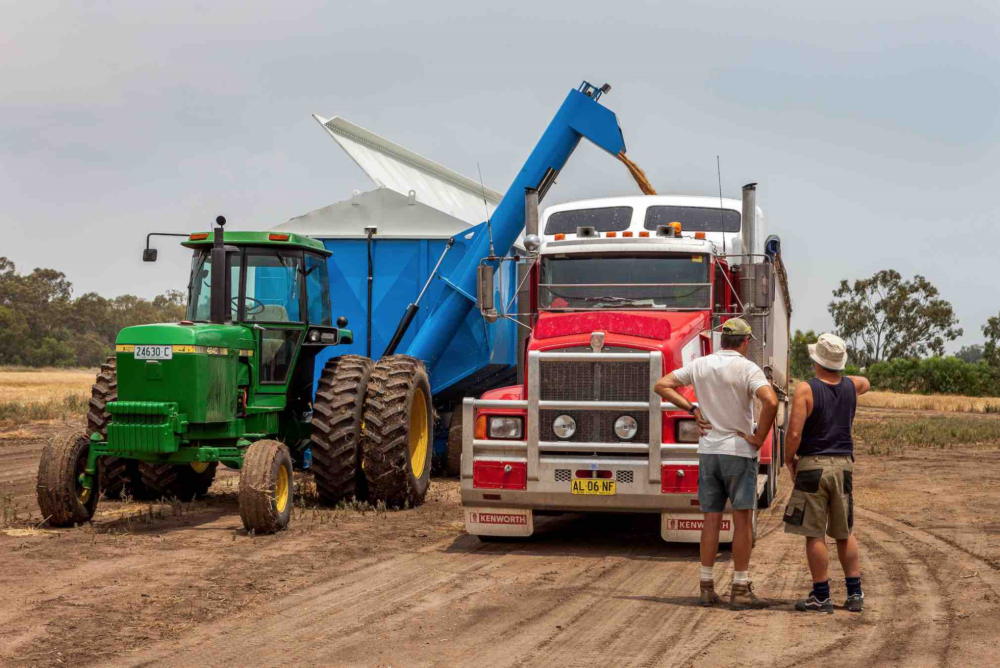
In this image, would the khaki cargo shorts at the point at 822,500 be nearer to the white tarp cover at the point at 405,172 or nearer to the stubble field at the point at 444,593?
the stubble field at the point at 444,593

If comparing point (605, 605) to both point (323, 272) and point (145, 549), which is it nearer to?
point (145, 549)

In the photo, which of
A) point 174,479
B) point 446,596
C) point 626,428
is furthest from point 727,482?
point 174,479

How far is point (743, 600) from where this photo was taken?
7.50 m

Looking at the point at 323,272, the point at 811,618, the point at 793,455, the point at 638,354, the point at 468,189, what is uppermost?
the point at 468,189

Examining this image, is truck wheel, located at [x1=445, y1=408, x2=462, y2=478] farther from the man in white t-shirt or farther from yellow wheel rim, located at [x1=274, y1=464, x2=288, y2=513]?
the man in white t-shirt

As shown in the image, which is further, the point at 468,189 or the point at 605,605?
the point at 468,189

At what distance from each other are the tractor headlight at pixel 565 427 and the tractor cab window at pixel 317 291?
139 inches

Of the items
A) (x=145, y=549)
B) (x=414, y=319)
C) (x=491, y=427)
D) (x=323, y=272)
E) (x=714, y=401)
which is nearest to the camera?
(x=714, y=401)

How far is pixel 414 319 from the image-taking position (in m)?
14.9

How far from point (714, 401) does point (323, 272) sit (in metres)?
5.94

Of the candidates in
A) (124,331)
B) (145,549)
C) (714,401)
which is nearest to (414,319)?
(124,331)

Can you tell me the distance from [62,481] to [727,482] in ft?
19.1

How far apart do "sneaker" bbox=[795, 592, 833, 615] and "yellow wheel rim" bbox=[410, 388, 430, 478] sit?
602 centimetres

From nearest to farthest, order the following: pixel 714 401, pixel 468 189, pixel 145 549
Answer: pixel 714 401 < pixel 145 549 < pixel 468 189
